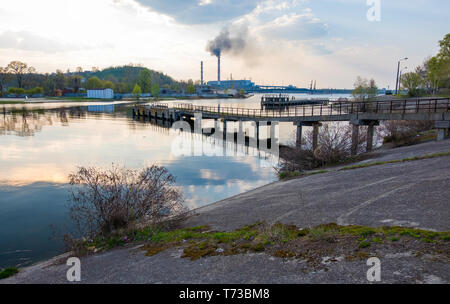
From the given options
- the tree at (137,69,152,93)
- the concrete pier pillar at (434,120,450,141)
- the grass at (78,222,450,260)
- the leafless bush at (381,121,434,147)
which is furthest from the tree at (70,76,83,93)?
the grass at (78,222,450,260)

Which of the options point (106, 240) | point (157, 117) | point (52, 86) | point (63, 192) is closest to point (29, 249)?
point (106, 240)

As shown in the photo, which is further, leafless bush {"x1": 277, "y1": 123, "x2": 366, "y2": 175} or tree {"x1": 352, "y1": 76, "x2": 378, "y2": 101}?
tree {"x1": 352, "y1": 76, "x2": 378, "y2": 101}

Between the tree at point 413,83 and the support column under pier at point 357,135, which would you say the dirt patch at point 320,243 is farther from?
the tree at point 413,83

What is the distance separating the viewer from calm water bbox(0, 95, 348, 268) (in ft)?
42.0

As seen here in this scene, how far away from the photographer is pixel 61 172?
75.4ft

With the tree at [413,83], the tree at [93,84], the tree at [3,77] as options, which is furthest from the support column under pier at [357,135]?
the tree at [3,77]

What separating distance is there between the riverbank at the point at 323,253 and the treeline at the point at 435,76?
50707 mm

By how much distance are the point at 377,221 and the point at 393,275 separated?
269 centimetres

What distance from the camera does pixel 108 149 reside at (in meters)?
32.9

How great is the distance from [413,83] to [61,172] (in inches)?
3027

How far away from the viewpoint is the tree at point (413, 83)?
69.1 metres

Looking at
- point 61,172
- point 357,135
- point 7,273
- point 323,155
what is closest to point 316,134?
point 357,135

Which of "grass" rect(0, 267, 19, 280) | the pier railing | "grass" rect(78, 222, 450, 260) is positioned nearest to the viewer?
"grass" rect(78, 222, 450, 260)

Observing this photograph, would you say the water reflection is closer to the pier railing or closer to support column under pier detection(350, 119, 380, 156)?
support column under pier detection(350, 119, 380, 156)
